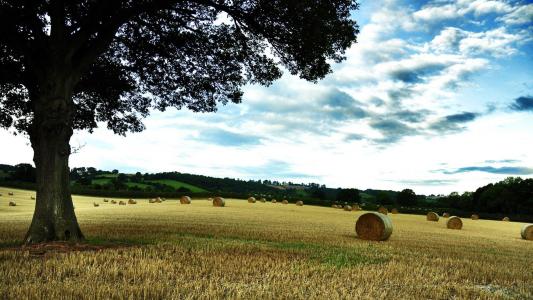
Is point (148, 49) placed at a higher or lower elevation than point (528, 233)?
higher

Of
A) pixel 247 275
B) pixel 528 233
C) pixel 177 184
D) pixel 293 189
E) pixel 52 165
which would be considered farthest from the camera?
pixel 293 189

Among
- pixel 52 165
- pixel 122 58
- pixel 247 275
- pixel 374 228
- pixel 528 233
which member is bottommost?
pixel 528 233

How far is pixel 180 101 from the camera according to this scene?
19.6 metres

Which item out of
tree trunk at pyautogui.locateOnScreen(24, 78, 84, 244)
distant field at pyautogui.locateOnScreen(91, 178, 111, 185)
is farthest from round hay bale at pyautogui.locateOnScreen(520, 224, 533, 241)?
distant field at pyautogui.locateOnScreen(91, 178, 111, 185)

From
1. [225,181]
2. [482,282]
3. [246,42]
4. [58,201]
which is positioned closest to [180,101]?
[246,42]

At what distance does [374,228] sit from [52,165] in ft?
43.8

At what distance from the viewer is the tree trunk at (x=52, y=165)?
13.3 meters

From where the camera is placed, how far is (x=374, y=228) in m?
19.7

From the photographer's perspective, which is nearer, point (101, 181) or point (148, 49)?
point (148, 49)

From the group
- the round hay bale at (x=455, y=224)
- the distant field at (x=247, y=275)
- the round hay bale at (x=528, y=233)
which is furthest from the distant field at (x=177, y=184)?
the distant field at (x=247, y=275)

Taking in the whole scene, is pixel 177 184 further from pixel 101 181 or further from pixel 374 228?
pixel 374 228

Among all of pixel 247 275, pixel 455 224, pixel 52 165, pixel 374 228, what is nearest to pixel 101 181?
pixel 455 224

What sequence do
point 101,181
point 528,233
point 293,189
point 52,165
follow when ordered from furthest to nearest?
point 293,189
point 101,181
point 528,233
point 52,165

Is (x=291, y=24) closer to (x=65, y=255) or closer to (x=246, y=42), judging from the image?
(x=246, y=42)
